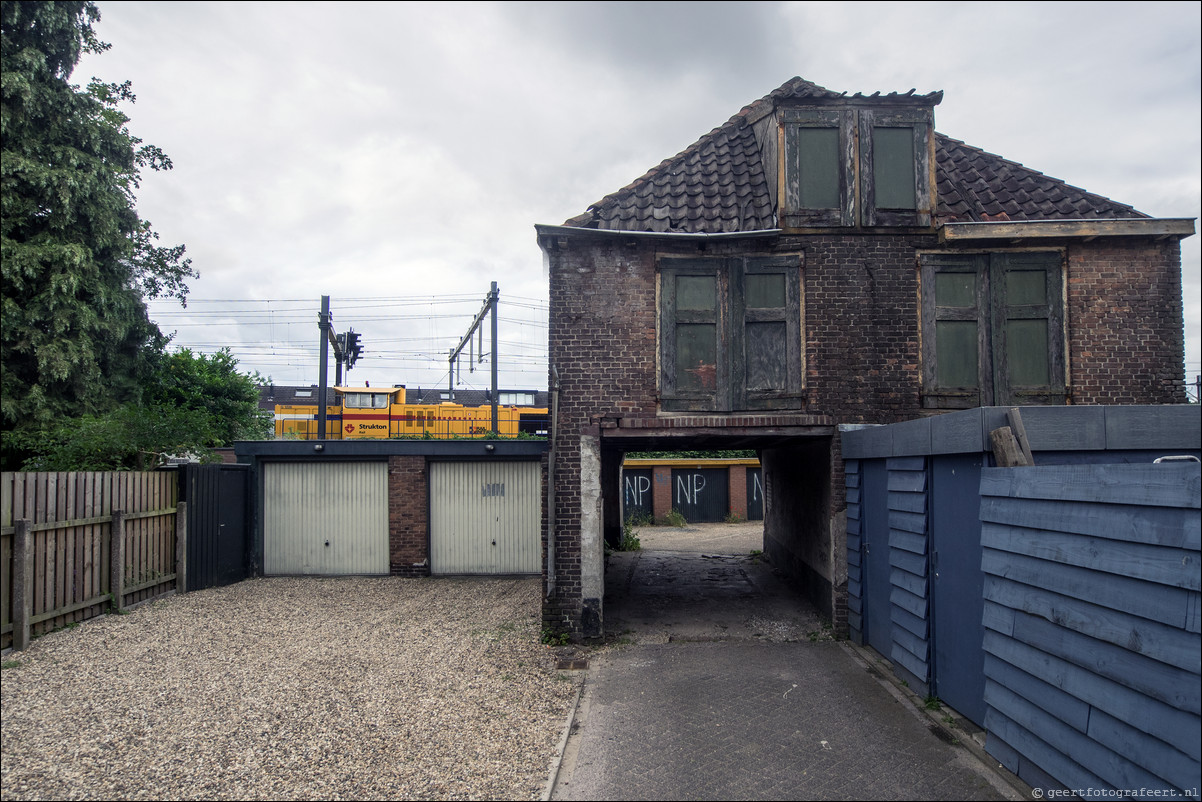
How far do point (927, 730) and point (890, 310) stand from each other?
5.19m

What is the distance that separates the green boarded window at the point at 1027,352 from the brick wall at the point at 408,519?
33.6 feet

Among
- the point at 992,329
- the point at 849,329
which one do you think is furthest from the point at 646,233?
the point at 992,329

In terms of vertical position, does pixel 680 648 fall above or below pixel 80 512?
below

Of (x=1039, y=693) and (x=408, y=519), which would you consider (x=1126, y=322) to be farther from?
(x=408, y=519)

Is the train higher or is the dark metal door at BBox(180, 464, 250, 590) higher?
the train

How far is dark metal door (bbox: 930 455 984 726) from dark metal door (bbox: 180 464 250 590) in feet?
36.2

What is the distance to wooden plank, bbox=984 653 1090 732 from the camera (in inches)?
163

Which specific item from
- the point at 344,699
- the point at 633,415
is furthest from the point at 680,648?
the point at 344,699

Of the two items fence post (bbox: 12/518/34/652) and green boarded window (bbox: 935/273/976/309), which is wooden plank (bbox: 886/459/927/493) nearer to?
green boarded window (bbox: 935/273/976/309)

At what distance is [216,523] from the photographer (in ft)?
40.4

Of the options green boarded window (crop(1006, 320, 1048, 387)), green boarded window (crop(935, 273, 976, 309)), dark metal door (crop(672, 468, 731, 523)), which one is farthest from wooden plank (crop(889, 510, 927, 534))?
dark metal door (crop(672, 468, 731, 523))

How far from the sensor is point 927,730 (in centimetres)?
577

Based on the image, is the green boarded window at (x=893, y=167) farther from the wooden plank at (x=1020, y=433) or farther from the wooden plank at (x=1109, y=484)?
→ the wooden plank at (x=1109, y=484)

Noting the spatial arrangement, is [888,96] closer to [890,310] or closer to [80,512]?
[890,310]
